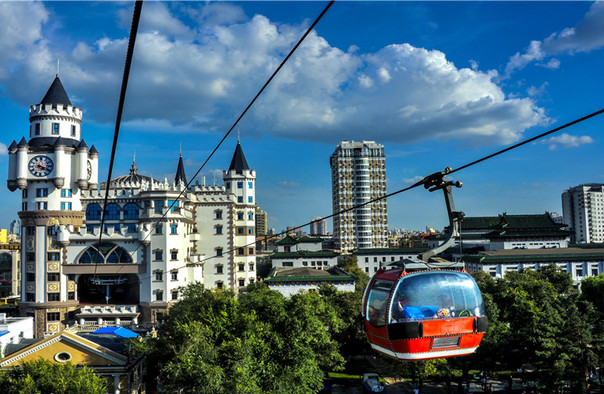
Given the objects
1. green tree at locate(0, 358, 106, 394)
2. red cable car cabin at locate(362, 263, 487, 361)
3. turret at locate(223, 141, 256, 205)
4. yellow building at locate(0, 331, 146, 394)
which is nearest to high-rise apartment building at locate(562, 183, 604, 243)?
A: turret at locate(223, 141, 256, 205)

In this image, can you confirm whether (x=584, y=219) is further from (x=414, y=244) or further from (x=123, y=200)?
(x=123, y=200)

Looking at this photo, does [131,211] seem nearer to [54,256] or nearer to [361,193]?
[54,256]

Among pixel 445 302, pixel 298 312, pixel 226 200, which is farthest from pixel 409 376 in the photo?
pixel 226 200

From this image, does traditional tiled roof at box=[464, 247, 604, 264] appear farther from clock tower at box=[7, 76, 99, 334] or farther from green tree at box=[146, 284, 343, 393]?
clock tower at box=[7, 76, 99, 334]

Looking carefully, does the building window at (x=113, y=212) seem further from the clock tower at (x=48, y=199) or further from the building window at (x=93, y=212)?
the clock tower at (x=48, y=199)

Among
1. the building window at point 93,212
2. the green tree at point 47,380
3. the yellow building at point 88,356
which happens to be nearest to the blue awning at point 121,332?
the yellow building at point 88,356
